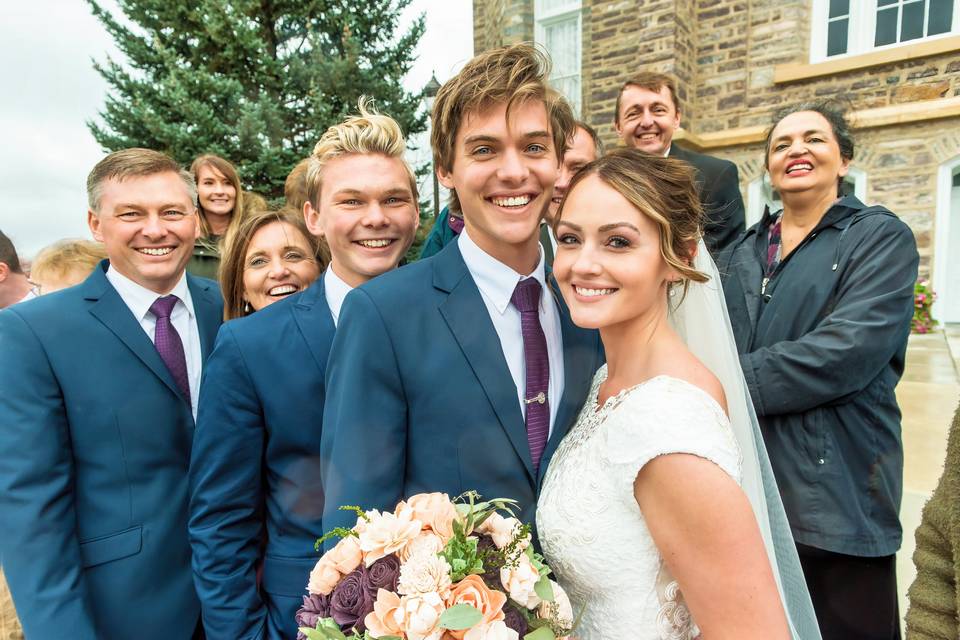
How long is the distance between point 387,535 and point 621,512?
618 millimetres

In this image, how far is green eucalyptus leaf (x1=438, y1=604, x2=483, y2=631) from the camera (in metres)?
1.03

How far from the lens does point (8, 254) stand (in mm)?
4430

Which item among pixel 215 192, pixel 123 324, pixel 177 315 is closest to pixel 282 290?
pixel 177 315

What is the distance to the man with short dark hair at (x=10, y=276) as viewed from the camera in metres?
4.37

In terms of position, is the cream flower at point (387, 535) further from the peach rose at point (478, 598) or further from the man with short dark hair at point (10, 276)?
the man with short dark hair at point (10, 276)

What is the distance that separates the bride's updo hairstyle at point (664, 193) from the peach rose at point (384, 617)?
3.67 ft

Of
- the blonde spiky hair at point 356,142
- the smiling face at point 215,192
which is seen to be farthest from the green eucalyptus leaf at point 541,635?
the smiling face at point 215,192

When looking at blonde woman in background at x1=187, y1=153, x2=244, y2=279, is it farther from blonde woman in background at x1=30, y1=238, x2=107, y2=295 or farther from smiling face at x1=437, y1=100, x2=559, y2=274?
smiling face at x1=437, y1=100, x2=559, y2=274

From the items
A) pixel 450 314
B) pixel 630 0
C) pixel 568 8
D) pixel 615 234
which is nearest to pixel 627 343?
pixel 615 234

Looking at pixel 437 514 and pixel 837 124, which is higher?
pixel 837 124

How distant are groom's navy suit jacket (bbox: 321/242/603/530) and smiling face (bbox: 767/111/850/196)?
79.5 inches

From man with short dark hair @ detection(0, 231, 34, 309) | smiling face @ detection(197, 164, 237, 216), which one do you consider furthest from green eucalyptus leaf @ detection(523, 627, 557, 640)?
man with short dark hair @ detection(0, 231, 34, 309)

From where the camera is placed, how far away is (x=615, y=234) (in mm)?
1618

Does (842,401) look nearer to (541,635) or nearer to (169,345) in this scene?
(541,635)
